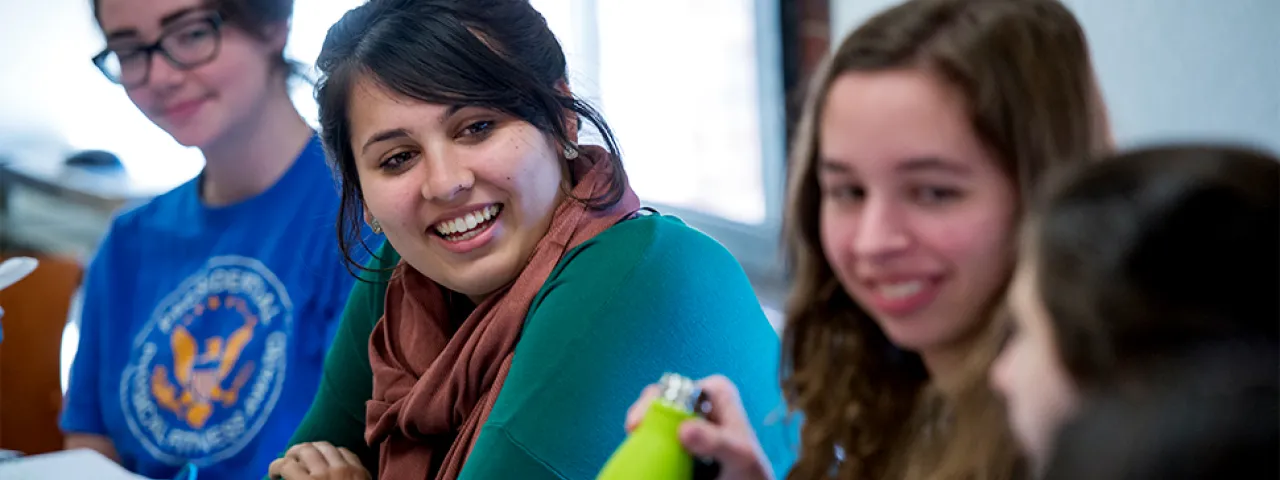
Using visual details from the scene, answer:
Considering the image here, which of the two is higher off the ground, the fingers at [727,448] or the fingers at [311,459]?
the fingers at [727,448]

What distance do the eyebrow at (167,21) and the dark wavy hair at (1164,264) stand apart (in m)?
1.37

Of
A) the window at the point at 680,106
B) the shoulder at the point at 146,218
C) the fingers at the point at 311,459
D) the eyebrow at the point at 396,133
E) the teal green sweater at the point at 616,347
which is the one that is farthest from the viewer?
the window at the point at 680,106

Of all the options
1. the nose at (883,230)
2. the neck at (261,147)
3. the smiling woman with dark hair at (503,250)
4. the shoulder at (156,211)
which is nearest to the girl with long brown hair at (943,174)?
the nose at (883,230)

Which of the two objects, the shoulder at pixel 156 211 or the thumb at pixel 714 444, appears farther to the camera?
the shoulder at pixel 156 211

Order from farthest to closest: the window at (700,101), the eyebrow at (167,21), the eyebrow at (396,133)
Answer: the window at (700,101)
the eyebrow at (167,21)
the eyebrow at (396,133)

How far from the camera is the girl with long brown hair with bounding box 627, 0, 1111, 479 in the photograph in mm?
675

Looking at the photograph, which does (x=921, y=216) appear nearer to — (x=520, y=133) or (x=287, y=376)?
(x=520, y=133)

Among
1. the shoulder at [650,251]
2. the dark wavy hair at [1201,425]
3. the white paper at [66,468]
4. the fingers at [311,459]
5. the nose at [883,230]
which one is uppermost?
the dark wavy hair at [1201,425]

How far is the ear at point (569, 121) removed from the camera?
1.21 m

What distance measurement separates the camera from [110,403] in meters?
1.67

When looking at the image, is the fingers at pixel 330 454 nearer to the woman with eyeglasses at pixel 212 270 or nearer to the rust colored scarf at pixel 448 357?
the rust colored scarf at pixel 448 357

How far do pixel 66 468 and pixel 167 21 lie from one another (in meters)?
0.61

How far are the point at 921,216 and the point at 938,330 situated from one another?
0.07m

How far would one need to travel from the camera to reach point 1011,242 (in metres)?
0.68
